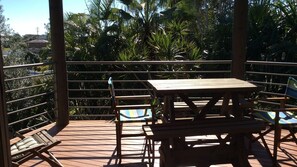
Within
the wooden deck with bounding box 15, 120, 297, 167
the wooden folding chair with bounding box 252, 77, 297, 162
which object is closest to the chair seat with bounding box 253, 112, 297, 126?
the wooden folding chair with bounding box 252, 77, 297, 162

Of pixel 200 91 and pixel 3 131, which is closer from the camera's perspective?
pixel 3 131

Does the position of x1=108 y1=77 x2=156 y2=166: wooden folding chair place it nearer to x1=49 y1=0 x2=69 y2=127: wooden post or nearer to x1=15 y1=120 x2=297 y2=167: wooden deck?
x1=15 y1=120 x2=297 y2=167: wooden deck

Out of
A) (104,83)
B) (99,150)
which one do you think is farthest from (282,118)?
(104,83)

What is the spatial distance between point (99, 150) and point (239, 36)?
2.47 meters

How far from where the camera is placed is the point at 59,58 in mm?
4332

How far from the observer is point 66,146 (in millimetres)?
3658

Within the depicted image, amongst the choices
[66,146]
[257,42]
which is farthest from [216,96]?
[257,42]

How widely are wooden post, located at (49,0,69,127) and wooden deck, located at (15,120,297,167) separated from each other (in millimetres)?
276

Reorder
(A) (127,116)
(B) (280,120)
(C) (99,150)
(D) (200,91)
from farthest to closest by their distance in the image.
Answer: (C) (99,150), (A) (127,116), (B) (280,120), (D) (200,91)

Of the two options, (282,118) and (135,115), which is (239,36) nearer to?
(282,118)

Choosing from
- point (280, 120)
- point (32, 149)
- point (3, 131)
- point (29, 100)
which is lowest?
point (29, 100)

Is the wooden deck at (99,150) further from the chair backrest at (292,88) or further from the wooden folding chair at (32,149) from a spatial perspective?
the chair backrest at (292,88)

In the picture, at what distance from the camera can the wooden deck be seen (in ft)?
10.4

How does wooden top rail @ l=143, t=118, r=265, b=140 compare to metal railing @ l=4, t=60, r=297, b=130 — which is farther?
metal railing @ l=4, t=60, r=297, b=130
